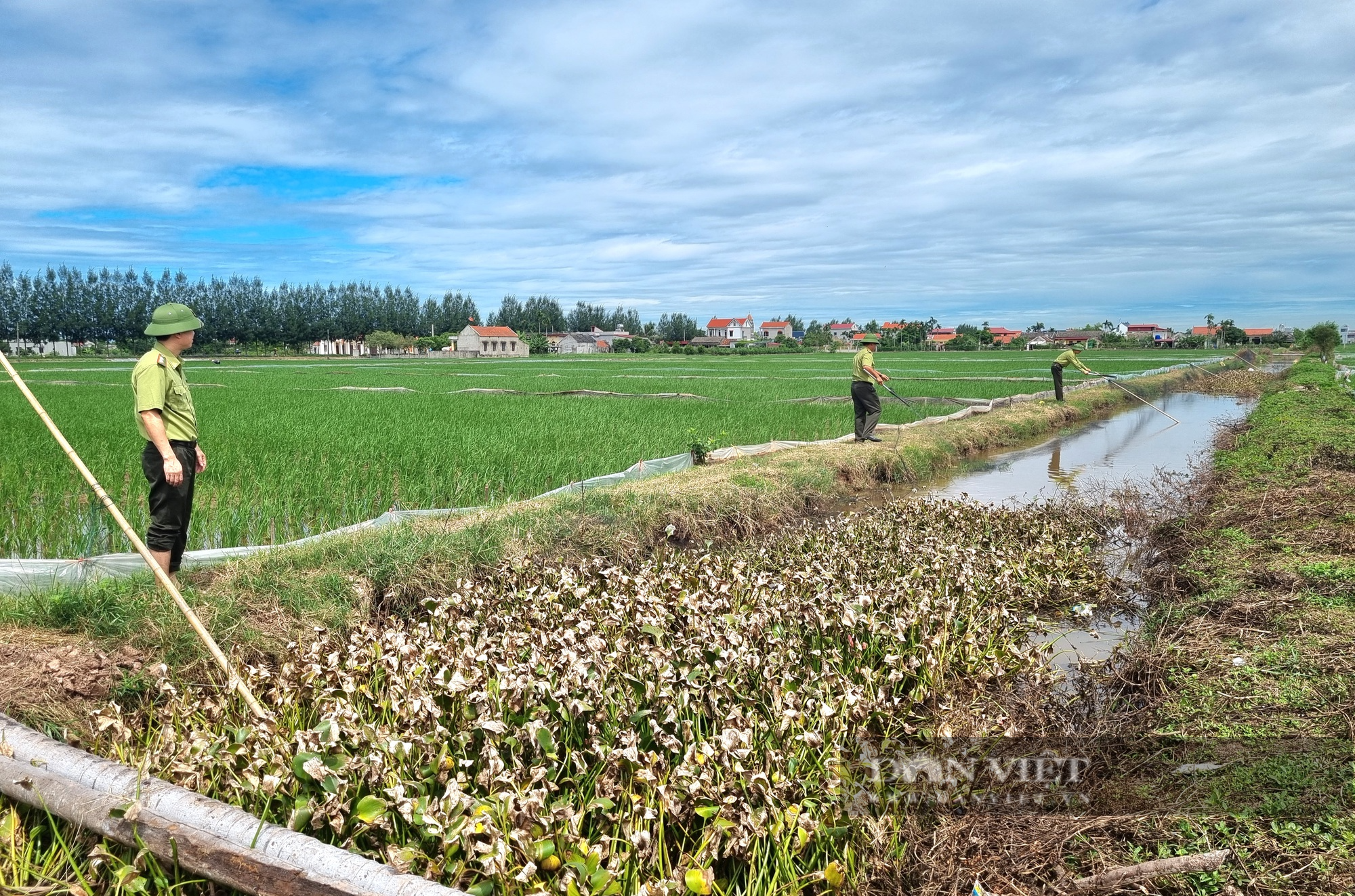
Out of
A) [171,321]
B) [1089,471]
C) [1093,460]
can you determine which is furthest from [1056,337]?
[171,321]

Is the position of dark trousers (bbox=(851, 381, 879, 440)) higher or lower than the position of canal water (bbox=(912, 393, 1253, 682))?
higher

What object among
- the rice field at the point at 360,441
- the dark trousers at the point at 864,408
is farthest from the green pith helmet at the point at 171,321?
the dark trousers at the point at 864,408

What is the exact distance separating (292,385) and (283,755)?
2502 cm

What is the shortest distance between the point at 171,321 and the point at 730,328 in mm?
126388

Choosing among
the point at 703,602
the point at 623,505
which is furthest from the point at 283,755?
the point at 623,505

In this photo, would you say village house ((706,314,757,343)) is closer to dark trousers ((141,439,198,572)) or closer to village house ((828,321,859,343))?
village house ((828,321,859,343))

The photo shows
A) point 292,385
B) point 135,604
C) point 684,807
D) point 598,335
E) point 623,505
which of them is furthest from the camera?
point 598,335

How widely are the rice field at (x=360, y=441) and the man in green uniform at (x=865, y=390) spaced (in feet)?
5.00

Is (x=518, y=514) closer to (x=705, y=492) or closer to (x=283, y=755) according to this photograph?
(x=705, y=492)

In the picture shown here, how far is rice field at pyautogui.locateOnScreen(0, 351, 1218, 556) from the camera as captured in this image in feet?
21.8

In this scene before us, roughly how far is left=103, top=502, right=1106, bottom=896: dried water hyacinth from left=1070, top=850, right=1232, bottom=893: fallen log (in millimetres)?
698

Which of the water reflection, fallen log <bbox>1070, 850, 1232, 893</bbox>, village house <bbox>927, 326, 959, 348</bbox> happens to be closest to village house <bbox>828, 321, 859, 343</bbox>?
village house <bbox>927, 326, 959, 348</bbox>

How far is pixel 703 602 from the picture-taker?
4371 mm

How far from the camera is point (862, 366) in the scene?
11156 millimetres
